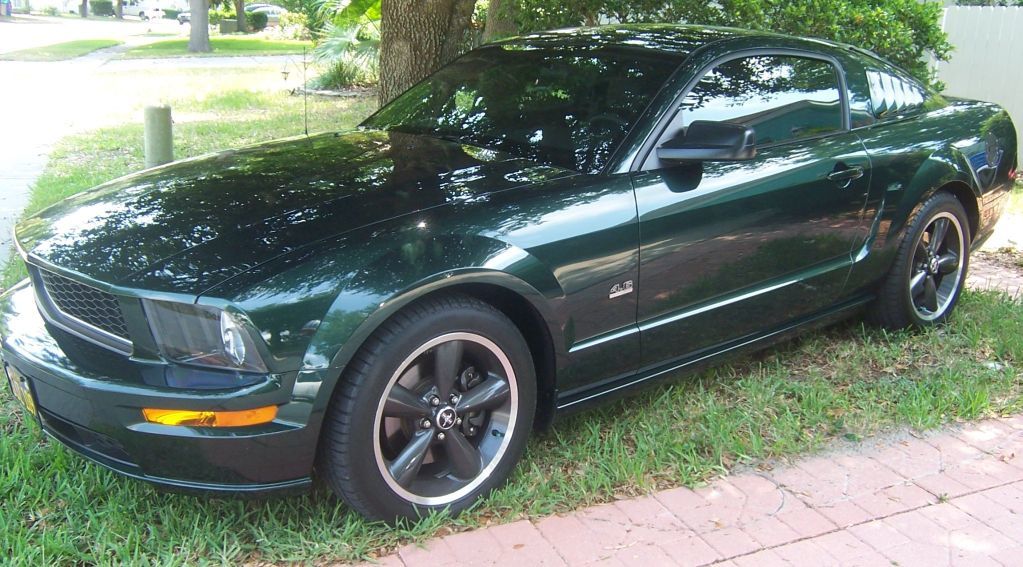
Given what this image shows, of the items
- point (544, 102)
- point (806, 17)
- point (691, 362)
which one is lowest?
point (691, 362)

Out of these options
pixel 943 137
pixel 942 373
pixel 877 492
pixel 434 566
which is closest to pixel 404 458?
pixel 434 566

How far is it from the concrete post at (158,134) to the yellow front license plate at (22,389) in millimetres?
3725

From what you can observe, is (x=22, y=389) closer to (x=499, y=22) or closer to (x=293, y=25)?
(x=499, y=22)

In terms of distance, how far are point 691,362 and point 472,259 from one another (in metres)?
1.22

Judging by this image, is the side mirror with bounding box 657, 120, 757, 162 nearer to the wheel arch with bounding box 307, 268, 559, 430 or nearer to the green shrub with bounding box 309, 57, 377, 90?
the wheel arch with bounding box 307, 268, 559, 430

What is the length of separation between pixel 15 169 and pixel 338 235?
7060mm

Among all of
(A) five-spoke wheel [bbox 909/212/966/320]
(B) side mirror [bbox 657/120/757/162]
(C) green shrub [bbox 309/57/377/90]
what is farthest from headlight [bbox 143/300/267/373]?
(C) green shrub [bbox 309/57/377/90]

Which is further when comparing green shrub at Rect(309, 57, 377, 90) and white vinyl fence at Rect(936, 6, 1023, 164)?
green shrub at Rect(309, 57, 377, 90)

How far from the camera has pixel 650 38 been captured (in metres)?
3.96

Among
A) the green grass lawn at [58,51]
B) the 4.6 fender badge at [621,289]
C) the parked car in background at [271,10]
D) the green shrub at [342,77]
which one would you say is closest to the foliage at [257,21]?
the parked car in background at [271,10]

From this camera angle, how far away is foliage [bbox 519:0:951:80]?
24.5 feet

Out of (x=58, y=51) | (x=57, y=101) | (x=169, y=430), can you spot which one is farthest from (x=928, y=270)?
(x=58, y=51)

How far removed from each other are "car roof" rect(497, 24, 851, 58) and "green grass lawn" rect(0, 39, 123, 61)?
22.1 metres

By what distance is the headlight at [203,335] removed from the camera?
2459 millimetres
